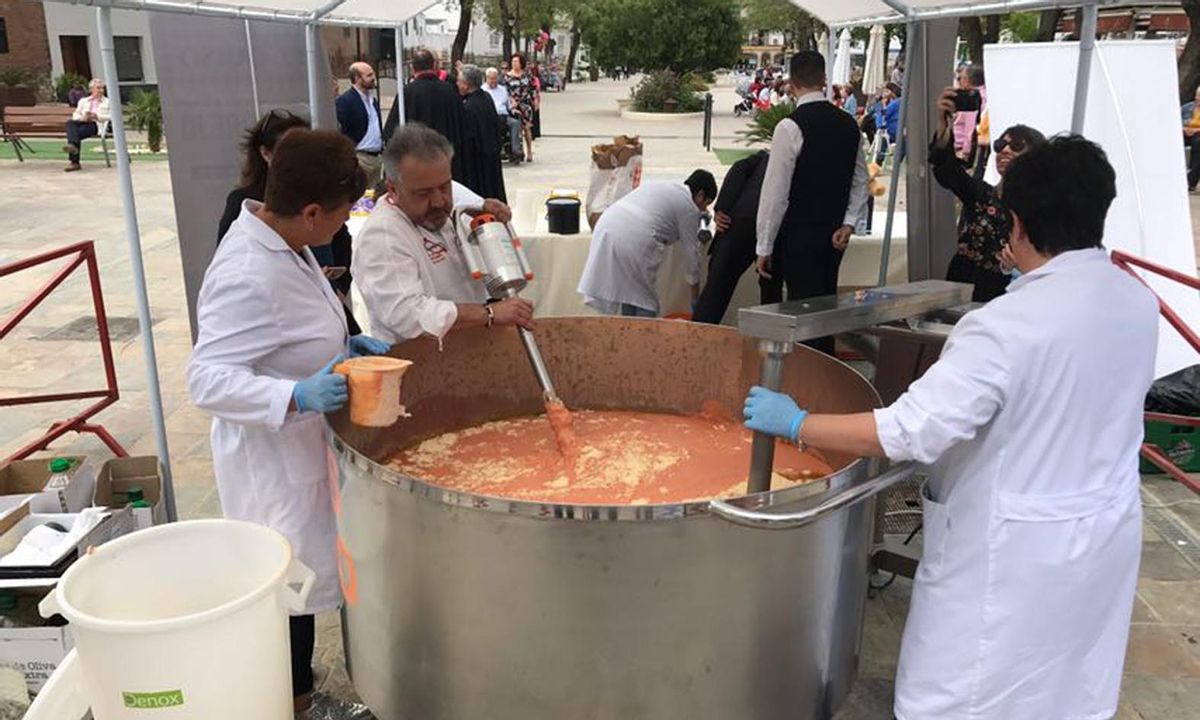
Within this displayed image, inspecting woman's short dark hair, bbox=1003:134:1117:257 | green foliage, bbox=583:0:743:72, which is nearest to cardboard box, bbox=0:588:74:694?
woman's short dark hair, bbox=1003:134:1117:257

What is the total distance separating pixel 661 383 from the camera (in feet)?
10.8

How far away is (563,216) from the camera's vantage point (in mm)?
5508

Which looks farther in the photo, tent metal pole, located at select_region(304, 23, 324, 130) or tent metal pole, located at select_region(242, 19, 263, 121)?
tent metal pole, located at select_region(304, 23, 324, 130)

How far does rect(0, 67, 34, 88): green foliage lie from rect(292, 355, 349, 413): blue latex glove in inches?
937

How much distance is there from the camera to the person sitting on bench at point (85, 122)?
14.1 m

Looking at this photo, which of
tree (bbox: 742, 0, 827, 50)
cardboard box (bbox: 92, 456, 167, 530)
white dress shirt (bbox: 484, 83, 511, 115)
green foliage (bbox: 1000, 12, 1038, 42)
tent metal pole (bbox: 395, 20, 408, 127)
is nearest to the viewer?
cardboard box (bbox: 92, 456, 167, 530)

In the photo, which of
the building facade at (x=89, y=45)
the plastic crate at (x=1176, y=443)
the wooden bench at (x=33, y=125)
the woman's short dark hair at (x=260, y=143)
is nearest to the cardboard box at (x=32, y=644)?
the woman's short dark hair at (x=260, y=143)

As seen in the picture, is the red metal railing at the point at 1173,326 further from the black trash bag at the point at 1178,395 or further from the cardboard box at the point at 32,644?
the cardboard box at the point at 32,644

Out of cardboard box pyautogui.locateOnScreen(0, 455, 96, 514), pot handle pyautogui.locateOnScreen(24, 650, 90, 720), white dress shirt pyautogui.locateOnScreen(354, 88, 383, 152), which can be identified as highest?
white dress shirt pyautogui.locateOnScreen(354, 88, 383, 152)

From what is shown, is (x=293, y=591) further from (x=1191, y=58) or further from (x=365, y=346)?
(x=1191, y=58)

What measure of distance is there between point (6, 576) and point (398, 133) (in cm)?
165

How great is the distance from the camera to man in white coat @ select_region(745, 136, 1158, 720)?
1673 millimetres

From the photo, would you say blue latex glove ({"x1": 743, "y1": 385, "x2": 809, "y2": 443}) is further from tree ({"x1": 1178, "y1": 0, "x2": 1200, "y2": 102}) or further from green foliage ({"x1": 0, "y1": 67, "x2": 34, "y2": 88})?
green foliage ({"x1": 0, "y1": 67, "x2": 34, "y2": 88})

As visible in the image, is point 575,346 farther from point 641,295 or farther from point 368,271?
point 641,295
